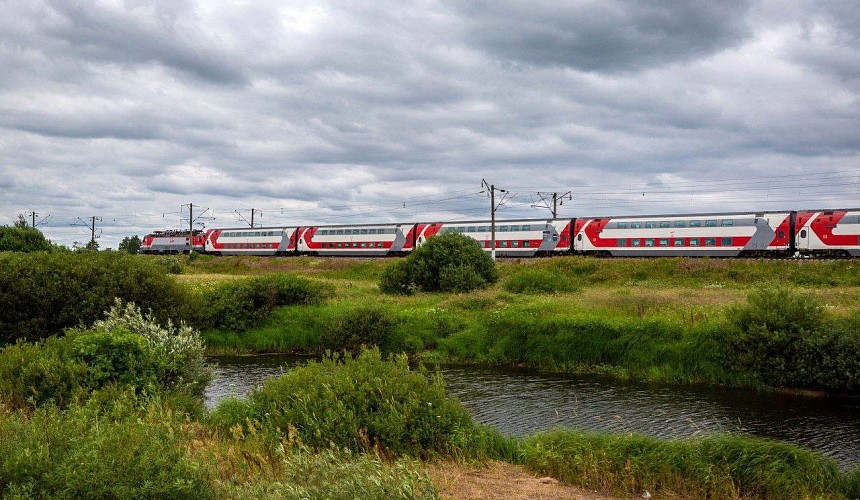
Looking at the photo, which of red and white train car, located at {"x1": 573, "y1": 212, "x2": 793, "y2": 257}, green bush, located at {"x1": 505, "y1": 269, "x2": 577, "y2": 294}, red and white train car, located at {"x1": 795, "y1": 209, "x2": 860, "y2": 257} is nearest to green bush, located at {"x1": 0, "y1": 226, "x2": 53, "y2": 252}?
green bush, located at {"x1": 505, "y1": 269, "x2": 577, "y2": 294}

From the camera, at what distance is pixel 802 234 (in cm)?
4916

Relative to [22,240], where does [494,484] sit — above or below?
below

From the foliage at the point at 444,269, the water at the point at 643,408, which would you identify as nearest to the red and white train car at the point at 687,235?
the foliage at the point at 444,269

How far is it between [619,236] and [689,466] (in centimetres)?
4694

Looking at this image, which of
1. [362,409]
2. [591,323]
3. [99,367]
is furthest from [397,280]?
[362,409]

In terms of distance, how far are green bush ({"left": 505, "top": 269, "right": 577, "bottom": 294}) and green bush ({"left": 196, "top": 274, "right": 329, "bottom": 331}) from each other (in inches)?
489

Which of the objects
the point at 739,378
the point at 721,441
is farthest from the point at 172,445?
the point at 739,378

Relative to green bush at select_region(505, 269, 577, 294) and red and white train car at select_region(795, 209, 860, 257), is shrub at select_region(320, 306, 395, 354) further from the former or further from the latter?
red and white train car at select_region(795, 209, 860, 257)

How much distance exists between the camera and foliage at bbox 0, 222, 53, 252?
141 ft

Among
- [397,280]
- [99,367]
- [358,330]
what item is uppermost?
[397,280]

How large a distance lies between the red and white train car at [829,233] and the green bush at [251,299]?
37096 millimetres

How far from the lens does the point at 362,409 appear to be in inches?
489

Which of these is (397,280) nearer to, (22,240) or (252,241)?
(22,240)

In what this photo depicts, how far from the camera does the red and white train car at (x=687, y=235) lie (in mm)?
50938
